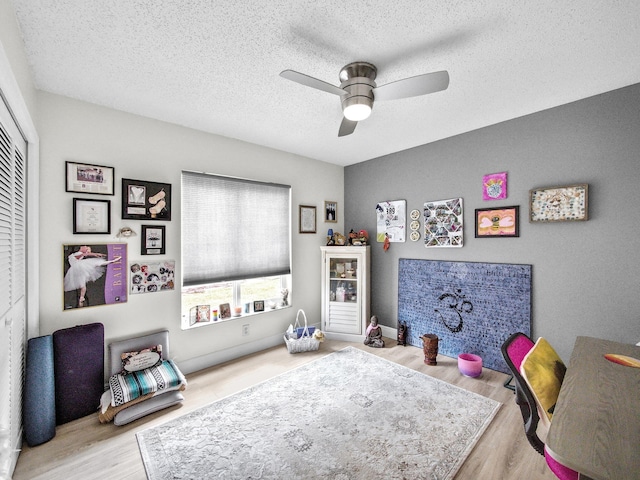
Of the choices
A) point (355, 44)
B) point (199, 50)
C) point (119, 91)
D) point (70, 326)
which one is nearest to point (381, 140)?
point (355, 44)

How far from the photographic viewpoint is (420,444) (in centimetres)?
181

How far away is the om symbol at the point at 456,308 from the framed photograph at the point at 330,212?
5.90ft

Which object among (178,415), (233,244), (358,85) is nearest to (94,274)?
(233,244)

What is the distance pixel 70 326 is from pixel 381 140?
11.0 ft

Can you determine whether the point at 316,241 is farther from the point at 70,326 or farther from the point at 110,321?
the point at 70,326

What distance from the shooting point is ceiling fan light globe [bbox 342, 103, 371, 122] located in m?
1.75

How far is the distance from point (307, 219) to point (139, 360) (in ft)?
7.75

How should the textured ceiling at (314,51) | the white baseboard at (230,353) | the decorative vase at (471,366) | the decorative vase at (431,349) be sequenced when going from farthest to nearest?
1. the decorative vase at (431,349)
2. the white baseboard at (230,353)
3. the decorative vase at (471,366)
4. the textured ceiling at (314,51)

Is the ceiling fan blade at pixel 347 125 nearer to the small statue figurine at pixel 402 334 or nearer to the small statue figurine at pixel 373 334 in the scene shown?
the small statue figurine at pixel 373 334

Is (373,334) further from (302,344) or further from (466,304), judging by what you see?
(466,304)

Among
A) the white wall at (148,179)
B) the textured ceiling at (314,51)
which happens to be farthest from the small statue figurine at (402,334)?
the textured ceiling at (314,51)

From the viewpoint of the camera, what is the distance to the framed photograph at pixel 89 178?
85.4 inches

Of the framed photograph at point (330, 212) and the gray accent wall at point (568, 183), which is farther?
the framed photograph at point (330, 212)

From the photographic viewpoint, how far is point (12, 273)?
1.62m
